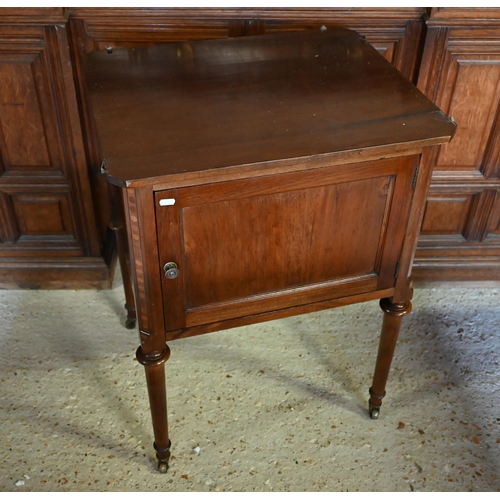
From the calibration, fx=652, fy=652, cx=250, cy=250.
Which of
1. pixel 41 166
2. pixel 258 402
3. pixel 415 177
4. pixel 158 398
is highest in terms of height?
pixel 415 177

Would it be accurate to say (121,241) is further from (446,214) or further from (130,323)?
(446,214)

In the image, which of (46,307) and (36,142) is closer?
(36,142)

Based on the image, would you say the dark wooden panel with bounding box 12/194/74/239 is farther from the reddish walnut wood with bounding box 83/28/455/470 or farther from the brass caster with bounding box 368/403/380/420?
the brass caster with bounding box 368/403/380/420

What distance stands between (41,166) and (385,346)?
1109 millimetres

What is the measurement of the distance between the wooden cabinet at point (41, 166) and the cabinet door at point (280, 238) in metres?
0.77

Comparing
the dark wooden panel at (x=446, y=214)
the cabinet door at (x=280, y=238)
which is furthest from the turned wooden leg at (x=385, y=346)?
the dark wooden panel at (x=446, y=214)

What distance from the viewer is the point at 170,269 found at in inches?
49.1

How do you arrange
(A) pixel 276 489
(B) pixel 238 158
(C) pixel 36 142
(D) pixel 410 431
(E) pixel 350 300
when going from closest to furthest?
(B) pixel 238 158 < (E) pixel 350 300 < (A) pixel 276 489 < (D) pixel 410 431 < (C) pixel 36 142

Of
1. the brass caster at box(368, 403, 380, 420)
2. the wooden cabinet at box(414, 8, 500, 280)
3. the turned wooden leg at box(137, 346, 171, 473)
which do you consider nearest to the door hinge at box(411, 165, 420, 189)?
the wooden cabinet at box(414, 8, 500, 280)

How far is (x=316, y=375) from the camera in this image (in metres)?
1.90

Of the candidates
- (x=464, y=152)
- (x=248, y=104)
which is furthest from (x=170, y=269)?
(x=464, y=152)
